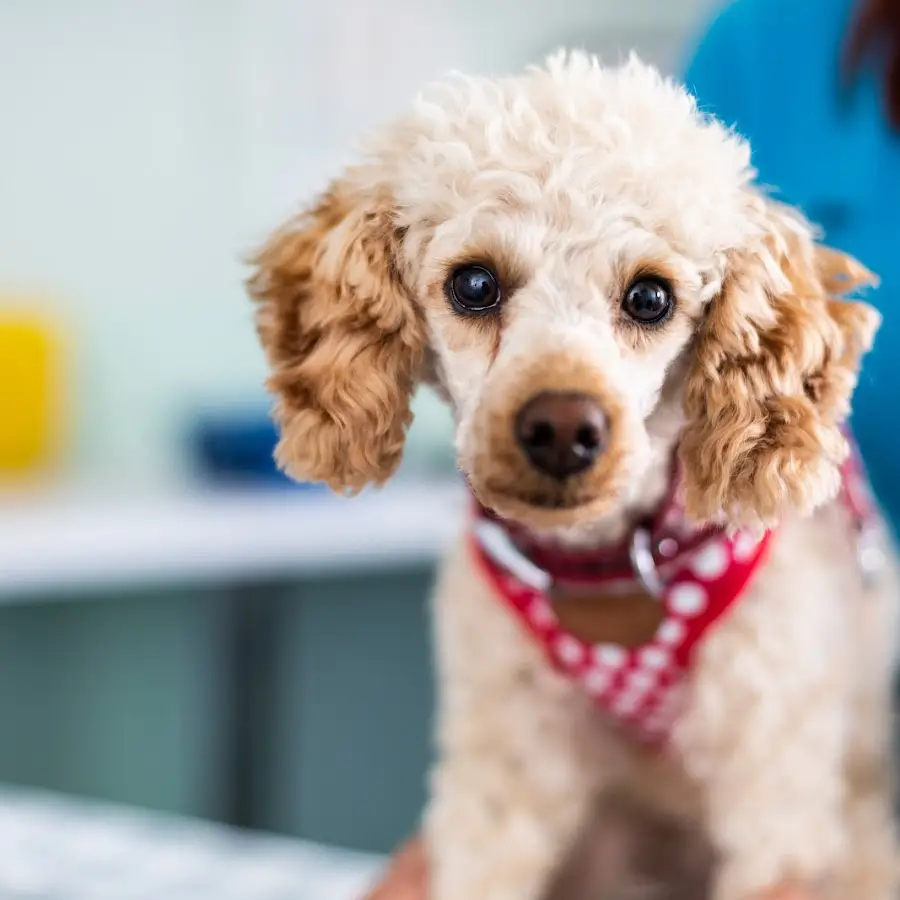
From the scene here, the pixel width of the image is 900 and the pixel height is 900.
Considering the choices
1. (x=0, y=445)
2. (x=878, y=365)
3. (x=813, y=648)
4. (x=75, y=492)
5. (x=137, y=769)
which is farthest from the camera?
(x=137, y=769)

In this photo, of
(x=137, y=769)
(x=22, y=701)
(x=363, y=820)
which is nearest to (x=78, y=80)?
(x=22, y=701)

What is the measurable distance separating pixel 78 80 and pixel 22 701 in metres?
0.97

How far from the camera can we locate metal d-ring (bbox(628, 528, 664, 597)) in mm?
603

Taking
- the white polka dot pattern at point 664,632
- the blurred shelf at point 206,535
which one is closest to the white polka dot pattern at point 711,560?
the white polka dot pattern at point 664,632

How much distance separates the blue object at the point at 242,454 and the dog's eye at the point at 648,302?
3.90 feet

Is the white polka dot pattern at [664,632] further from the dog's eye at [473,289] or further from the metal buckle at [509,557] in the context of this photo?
the dog's eye at [473,289]

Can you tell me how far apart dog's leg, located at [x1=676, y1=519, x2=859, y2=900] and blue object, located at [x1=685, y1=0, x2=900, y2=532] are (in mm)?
210

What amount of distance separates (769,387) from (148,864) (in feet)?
2.42

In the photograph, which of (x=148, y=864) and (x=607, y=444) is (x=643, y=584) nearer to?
(x=607, y=444)

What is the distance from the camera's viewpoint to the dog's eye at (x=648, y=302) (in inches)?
20.6

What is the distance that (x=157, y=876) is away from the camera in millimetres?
996

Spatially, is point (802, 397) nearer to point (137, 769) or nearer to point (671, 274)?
point (671, 274)

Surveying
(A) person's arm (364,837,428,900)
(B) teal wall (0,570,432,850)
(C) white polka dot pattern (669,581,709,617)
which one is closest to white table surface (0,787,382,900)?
(A) person's arm (364,837,428,900)

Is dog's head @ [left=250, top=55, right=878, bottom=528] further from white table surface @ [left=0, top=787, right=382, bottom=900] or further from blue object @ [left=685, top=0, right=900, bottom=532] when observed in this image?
white table surface @ [left=0, top=787, right=382, bottom=900]
